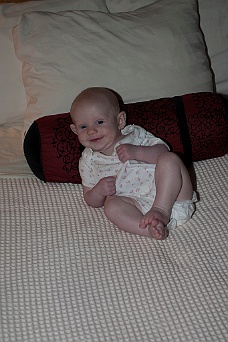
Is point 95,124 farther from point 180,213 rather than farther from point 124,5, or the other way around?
point 124,5

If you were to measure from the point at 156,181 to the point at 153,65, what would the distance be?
0.43 metres

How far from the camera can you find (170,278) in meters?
1.40

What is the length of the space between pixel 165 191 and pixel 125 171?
5.5 inches

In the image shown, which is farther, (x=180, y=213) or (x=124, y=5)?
(x=124, y=5)

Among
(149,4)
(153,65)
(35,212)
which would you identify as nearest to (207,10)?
(149,4)

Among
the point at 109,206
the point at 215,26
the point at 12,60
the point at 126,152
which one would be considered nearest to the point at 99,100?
the point at 126,152

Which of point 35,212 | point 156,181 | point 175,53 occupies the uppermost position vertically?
point 175,53

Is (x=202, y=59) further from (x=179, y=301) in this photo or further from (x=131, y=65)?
(x=179, y=301)

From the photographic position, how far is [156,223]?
4.96ft

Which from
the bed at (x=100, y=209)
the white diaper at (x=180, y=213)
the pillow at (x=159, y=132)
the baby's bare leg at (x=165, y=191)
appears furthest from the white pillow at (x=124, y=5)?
the white diaper at (x=180, y=213)

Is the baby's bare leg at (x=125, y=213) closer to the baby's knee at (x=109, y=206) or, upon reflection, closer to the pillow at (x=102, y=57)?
the baby's knee at (x=109, y=206)

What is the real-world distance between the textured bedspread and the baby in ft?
0.13

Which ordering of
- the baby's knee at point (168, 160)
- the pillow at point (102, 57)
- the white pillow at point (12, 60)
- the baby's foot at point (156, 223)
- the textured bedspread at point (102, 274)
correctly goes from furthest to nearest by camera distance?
1. the white pillow at point (12, 60)
2. the pillow at point (102, 57)
3. the baby's knee at point (168, 160)
4. the baby's foot at point (156, 223)
5. the textured bedspread at point (102, 274)

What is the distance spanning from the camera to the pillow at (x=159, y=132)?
69.5 inches
